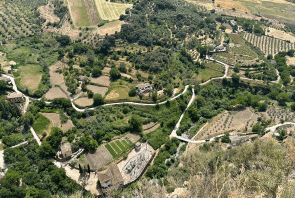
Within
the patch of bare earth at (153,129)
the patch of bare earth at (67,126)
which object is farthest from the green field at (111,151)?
the patch of bare earth at (67,126)

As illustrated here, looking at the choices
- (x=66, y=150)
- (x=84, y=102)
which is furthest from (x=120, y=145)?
(x=84, y=102)

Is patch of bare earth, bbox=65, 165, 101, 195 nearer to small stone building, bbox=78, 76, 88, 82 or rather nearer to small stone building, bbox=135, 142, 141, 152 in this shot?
small stone building, bbox=135, 142, 141, 152

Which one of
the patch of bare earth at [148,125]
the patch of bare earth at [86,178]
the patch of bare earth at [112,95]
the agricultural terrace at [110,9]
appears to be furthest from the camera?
the agricultural terrace at [110,9]

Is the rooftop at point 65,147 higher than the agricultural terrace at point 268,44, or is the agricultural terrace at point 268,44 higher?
the agricultural terrace at point 268,44

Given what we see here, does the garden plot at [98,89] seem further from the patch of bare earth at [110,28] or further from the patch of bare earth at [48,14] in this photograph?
the patch of bare earth at [48,14]

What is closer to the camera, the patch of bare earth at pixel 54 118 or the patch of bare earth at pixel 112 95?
the patch of bare earth at pixel 54 118

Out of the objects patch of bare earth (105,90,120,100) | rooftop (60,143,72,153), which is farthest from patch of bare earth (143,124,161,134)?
rooftop (60,143,72,153)
